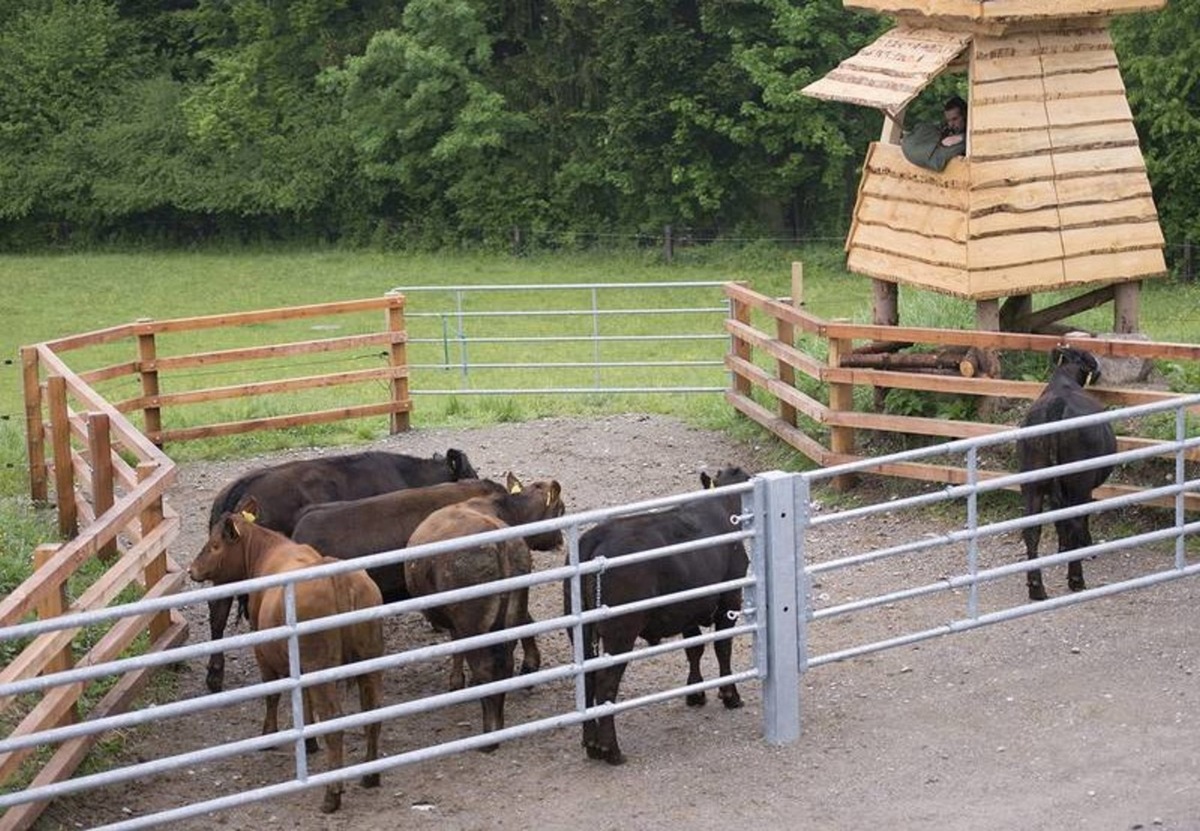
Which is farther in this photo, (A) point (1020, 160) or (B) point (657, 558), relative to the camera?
(A) point (1020, 160)

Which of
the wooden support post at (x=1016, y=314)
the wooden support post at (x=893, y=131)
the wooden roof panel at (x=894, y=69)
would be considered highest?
the wooden roof panel at (x=894, y=69)

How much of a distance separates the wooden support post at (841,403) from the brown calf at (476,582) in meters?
4.64

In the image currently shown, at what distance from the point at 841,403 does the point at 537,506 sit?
4202 millimetres

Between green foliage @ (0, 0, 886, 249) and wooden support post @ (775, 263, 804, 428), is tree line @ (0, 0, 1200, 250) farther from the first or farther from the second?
wooden support post @ (775, 263, 804, 428)

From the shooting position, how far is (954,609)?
11.3 metres

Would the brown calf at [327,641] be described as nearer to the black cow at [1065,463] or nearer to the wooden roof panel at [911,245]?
the black cow at [1065,463]

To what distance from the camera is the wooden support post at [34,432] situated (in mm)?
15344

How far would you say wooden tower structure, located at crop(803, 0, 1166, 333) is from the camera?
14000 millimetres

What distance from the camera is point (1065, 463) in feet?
36.9

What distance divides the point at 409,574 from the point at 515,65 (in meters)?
30.5

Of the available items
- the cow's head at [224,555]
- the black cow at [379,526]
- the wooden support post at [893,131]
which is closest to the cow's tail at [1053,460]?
the black cow at [379,526]

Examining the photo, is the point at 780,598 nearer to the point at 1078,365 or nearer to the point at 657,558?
the point at 657,558

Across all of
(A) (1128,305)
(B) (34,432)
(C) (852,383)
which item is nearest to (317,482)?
(C) (852,383)

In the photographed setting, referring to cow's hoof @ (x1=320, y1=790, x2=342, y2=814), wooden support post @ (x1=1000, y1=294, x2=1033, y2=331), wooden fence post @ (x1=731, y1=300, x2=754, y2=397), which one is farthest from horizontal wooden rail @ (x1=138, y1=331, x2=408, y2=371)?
cow's hoof @ (x1=320, y1=790, x2=342, y2=814)
